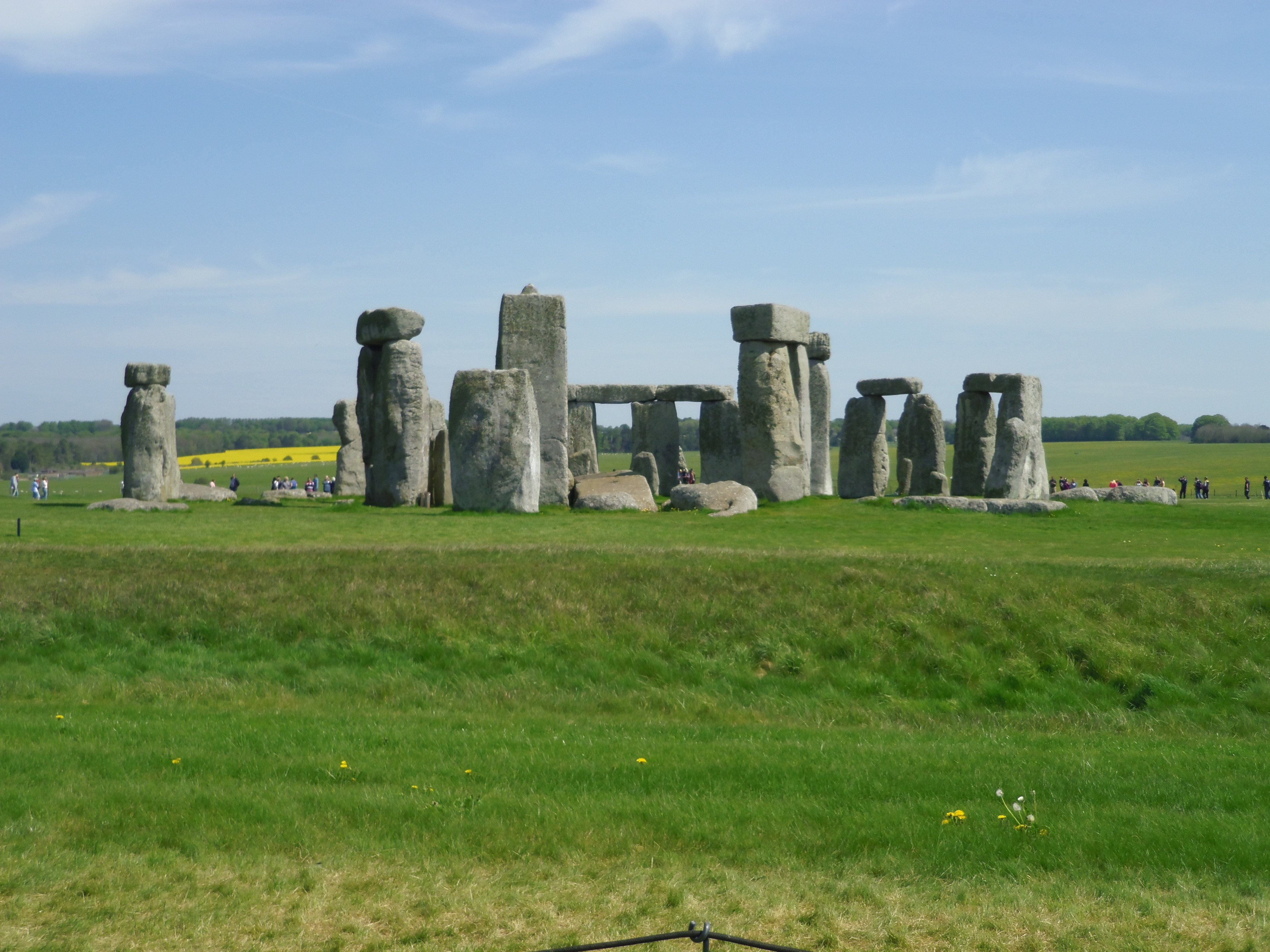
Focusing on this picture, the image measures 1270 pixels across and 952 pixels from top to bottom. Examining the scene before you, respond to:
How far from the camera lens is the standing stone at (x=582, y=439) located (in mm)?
40719

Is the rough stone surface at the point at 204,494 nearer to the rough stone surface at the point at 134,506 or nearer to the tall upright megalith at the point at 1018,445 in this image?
the rough stone surface at the point at 134,506

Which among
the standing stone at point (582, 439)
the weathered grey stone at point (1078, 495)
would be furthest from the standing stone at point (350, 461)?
the weathered grey stone at point (1078, 495)

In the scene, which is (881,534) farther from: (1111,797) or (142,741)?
(142,741)

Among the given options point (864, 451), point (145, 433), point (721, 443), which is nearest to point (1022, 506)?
point (864, 451)

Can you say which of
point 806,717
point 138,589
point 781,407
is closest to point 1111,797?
point 806,717

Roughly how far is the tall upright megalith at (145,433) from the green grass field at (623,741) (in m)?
10.4

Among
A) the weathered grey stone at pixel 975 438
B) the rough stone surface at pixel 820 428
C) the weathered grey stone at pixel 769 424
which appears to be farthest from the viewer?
the rough stone surface at pixel 820 428

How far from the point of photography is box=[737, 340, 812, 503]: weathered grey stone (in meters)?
29.5

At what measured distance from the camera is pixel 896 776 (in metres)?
8.93

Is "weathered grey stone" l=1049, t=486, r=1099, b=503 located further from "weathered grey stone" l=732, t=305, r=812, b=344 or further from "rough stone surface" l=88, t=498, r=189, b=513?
"rough stone surface" l=88, t=498, r=189, b=513

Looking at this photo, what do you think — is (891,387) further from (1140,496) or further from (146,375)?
(146,375)

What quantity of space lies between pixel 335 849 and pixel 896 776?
13.2 ft

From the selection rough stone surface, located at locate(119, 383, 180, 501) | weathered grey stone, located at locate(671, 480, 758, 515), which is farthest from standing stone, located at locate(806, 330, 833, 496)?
rough stone surface, located at locate(119, 383, 180, 501)

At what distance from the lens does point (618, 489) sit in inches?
1068
